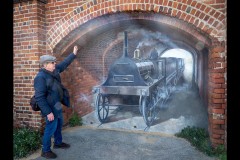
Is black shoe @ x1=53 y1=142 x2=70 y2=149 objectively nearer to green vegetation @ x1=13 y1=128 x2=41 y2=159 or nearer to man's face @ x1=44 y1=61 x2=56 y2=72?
green vegetation @ x1=13 y1=128 x2=41 y2=159

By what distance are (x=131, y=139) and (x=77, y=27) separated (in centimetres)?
275

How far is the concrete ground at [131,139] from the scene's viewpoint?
384 cm

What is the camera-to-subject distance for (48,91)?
3.77 m

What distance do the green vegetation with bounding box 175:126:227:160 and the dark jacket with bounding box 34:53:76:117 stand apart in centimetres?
269

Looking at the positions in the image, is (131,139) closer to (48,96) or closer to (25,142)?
(48,96)

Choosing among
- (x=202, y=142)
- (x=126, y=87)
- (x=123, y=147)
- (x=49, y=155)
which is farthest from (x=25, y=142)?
(x=202, y=142)

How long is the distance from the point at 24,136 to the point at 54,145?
757 millimetres

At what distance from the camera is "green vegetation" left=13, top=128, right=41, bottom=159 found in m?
3.90

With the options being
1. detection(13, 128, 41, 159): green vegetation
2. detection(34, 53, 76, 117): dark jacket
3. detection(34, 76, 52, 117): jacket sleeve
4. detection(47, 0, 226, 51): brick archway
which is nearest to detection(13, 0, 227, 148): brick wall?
detection(47, 0, 226, 51): brick archway

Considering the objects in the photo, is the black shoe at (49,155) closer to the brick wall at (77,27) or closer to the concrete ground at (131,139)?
the concrete ground at (131,139)

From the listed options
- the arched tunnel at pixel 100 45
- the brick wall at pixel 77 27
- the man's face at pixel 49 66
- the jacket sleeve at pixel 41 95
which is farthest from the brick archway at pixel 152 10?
the jacket sleeve at pixel 41 95

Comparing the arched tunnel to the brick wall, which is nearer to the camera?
the brick wall
